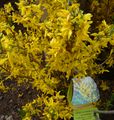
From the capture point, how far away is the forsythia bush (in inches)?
56.8

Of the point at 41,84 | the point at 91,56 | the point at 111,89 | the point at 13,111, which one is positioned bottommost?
the point at 13,111

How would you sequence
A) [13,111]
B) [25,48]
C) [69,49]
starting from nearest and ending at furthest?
[69,49] < [25,48] < [13,111]

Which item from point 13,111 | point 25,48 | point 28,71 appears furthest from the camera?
point 13,111

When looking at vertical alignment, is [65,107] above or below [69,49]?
below

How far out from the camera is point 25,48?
A: 177 cm

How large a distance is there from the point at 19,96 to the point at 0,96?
18 centimetres

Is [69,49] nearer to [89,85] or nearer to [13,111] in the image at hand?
[89,85]

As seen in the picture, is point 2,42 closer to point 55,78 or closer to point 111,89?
point 55,78

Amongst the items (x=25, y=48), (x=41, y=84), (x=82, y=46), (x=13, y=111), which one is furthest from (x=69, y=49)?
(x=13, y=111)

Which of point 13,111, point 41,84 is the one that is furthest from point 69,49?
point 13,111

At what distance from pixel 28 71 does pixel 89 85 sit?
37 cm

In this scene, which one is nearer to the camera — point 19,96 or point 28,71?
point 28,71

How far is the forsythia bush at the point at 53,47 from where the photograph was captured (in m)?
1.44

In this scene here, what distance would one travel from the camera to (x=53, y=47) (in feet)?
4.79
